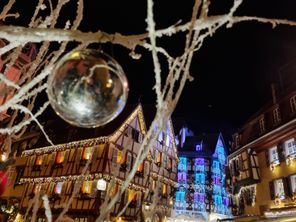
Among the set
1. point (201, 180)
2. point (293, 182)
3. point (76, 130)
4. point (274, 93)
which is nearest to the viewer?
point (293, 182)

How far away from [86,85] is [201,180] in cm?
4437

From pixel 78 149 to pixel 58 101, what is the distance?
20323 millimetres

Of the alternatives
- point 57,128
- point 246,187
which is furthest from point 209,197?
point 57,128

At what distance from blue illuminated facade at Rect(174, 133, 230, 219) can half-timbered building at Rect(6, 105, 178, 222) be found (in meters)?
18.5

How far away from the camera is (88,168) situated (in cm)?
1856

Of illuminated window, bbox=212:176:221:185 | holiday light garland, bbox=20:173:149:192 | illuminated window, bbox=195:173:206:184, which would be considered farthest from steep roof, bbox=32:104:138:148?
illuminated window, bbox=212:176:221:185

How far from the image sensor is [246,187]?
2136cm

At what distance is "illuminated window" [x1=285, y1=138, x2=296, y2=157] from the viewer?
54.0 ft

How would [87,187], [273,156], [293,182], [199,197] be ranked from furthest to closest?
[199,197] → [87,187] → [273,156] → [293,182]

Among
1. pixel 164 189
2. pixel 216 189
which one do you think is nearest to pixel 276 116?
pixel 164 189

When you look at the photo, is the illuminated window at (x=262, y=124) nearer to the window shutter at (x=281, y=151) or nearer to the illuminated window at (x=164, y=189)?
the window shutter at (x=281, y=151)

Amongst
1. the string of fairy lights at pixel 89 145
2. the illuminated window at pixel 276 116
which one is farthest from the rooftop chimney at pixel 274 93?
the string of fairy lights at pixel 89 145

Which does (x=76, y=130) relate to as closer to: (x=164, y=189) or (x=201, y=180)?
(x=164, y=189)

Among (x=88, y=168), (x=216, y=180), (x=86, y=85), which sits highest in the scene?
(x=216, y=180)
